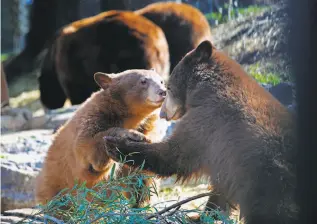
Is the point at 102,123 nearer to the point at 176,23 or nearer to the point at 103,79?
the point at 103,79

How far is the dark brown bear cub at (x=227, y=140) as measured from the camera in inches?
130

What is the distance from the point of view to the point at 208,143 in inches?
152

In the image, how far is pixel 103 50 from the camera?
9.22 m

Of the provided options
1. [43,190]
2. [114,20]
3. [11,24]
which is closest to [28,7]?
[11,24]

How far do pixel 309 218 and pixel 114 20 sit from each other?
22.9ft

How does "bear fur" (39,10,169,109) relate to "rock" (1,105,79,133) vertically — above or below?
above

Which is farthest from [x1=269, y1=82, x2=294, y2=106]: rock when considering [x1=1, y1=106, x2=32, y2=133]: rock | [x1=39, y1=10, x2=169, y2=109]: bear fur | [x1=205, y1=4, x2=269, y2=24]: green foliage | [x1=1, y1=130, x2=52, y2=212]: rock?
[x1=1, y1=106, x2=32, y2=133]: rock

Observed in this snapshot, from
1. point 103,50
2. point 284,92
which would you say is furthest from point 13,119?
point 284,92

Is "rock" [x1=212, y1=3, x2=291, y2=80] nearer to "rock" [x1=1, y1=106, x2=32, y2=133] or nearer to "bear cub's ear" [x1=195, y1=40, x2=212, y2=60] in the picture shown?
"bear cub's ear" [x1=195, y1=40, x2=212, y2=60]

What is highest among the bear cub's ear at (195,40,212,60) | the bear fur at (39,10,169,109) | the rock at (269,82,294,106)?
the rock at (269,82,294,106)

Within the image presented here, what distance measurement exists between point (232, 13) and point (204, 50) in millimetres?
1628

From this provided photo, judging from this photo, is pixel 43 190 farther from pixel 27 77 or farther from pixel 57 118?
pixel 27 77

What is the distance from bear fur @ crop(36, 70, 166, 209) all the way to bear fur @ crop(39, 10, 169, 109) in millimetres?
3554

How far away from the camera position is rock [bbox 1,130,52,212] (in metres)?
6.77
